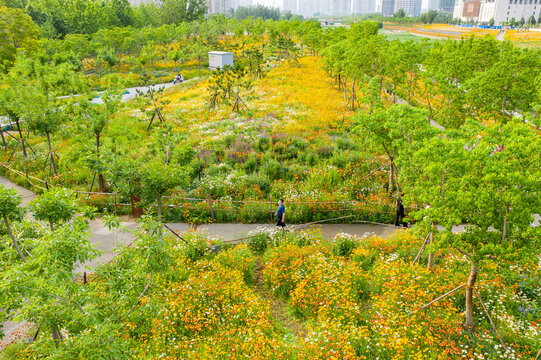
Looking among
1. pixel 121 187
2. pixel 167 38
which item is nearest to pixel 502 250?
pixel 121 187

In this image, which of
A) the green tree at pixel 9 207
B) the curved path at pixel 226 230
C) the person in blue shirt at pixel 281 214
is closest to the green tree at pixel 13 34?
the curved path at pixel 226 230

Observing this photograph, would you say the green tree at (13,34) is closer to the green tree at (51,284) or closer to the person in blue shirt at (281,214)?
the person in blue shirt at (281,214)

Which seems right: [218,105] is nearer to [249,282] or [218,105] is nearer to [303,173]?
[303,173]

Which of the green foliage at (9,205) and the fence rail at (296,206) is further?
the fence rail at (296,206)

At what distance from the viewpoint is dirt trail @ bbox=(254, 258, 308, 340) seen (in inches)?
380

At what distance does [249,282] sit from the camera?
11820 mm

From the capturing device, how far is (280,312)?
10.5m

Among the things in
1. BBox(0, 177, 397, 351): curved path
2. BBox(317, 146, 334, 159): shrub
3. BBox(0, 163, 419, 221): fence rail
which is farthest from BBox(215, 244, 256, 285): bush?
BBox(317, 146, 334, 159): shrub

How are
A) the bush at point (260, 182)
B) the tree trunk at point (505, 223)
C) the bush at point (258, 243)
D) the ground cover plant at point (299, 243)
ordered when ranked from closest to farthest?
the ground cover plant at point (299, 243) < the tree trunk at point (505, 223) < the bush at point (258, 243) < the bush at point (260, 182)

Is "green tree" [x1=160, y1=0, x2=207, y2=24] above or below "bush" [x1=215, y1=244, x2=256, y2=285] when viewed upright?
above

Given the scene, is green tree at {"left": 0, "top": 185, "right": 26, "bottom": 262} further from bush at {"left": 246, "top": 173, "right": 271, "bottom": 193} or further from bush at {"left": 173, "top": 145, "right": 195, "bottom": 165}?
bush at {"left": 246, "top": 173, "right": 271, "bottom": 193}

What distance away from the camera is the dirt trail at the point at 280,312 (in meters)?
9.64

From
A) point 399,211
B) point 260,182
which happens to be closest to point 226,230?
point 260,182

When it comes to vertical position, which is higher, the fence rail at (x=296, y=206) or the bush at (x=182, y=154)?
the bush at (x=182, y=154)
